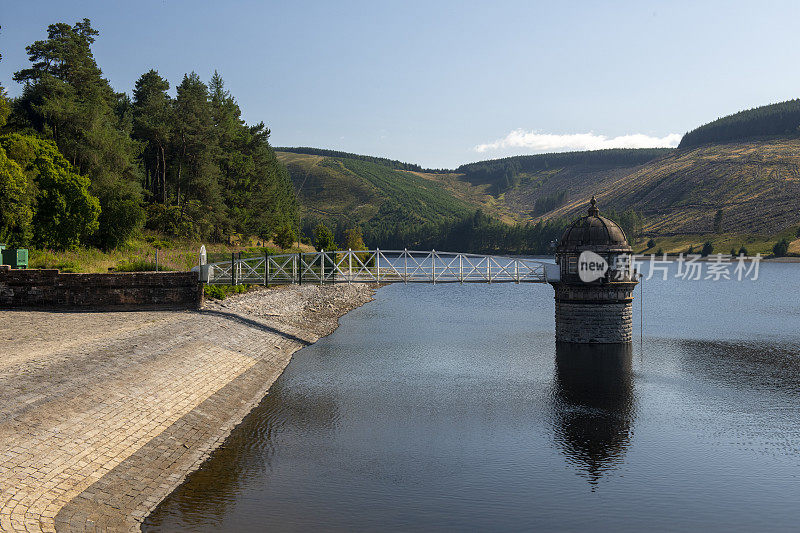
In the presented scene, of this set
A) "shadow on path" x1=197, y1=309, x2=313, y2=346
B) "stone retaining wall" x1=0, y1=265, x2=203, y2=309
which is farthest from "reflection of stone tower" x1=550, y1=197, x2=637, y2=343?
"stone retaining wall" x1=0, y1=265, x2=203, y2=309

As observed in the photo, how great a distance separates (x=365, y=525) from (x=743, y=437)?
694 inches

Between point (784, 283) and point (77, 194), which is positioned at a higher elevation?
point (77, 194)

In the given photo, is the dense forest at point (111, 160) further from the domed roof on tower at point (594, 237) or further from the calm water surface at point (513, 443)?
the domed roof on tower at point (594, 237)

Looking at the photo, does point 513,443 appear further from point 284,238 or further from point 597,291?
point 284,238

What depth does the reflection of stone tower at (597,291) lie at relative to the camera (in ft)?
155

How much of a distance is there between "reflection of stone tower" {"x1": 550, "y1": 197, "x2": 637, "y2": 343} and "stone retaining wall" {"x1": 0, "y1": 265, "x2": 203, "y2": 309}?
2919 centimetres

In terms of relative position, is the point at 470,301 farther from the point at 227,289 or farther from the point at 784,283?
the point at 784,283

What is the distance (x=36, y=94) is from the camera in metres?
61.8

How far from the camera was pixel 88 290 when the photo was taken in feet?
147

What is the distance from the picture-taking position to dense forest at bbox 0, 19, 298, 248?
2189 inches

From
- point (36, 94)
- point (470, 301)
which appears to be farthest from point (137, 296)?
point (470, 301)

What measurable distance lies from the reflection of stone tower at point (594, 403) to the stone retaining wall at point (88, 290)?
1136 inches

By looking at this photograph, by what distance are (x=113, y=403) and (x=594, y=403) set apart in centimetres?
2288

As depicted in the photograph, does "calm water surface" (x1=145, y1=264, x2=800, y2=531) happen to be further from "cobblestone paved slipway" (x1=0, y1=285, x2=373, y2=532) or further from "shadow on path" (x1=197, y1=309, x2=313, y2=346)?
"shadow on path" (x1=197, y1=309, x2=313, y2=346)
